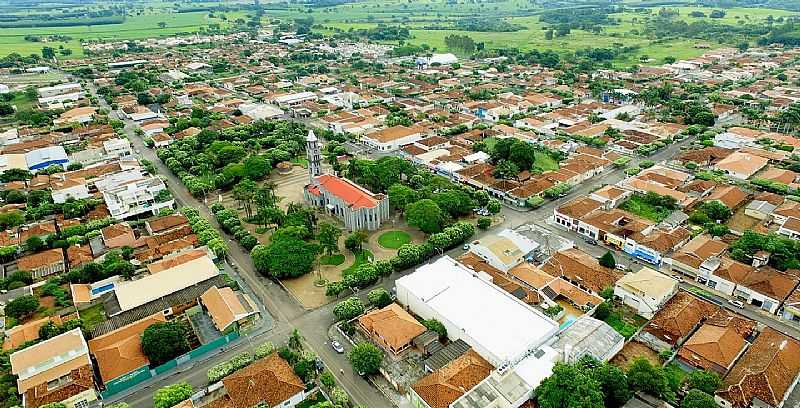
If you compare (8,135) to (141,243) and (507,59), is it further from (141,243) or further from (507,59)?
(507,59)

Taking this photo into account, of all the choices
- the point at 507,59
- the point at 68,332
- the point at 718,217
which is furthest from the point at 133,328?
the point at 507,59

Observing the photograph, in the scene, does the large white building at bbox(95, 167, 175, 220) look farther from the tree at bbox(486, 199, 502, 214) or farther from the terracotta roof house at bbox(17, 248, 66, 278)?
the tree at bbox(486, 199, 502, 214)

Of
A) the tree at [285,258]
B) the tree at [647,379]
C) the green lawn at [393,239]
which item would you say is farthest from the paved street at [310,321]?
the tree at [647,379]

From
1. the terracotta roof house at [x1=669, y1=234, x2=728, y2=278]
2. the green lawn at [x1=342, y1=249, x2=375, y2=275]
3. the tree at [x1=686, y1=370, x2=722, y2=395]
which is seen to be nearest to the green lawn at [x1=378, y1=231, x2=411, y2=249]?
the green lawn at [x1=342, y1=249, x2=375, y2=275]

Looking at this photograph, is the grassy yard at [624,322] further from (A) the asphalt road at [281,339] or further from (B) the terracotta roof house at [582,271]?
(A) the asphalt road at [281,339]

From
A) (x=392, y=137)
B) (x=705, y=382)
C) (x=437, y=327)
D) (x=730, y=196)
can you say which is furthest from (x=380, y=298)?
(x=730, y=196)

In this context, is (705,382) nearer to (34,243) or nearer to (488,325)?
(488,325)
